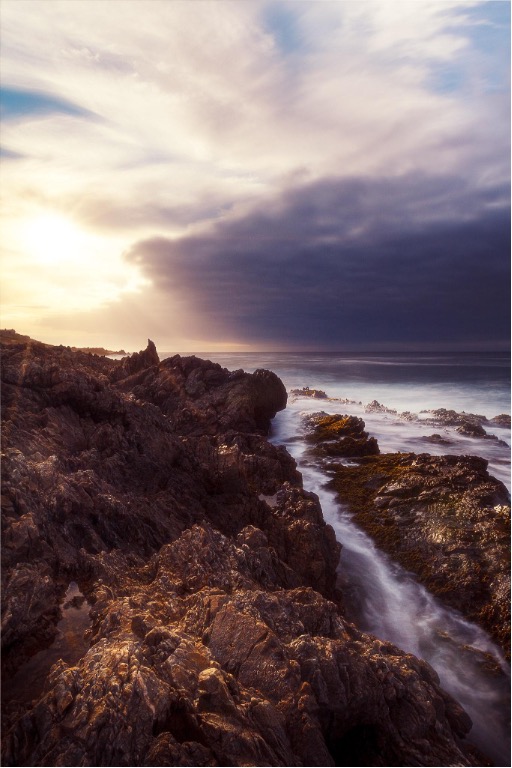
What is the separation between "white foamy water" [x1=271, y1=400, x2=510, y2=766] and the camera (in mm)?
8133

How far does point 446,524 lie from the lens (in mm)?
12906

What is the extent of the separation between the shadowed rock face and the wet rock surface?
10.0ft

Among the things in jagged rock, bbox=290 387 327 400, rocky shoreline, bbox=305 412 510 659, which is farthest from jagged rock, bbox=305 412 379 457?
jagged rock, bbox=290 387 327 400

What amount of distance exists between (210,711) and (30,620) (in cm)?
301

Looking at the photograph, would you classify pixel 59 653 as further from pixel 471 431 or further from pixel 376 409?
pixel 376 409

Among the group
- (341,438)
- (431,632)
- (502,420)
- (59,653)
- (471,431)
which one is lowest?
(431,632)

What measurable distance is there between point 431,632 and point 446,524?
374 centimetres

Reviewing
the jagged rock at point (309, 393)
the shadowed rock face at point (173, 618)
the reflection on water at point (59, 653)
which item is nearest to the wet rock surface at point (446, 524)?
the shadowed rock face at point (173, 618)

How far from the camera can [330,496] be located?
53.7 ft

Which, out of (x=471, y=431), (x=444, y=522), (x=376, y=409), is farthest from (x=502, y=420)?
(x=444, y=522)

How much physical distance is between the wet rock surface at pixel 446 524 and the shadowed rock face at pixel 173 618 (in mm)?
3050

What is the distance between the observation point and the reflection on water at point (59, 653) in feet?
15.8

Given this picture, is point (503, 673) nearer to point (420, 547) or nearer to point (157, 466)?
point (420, 547)

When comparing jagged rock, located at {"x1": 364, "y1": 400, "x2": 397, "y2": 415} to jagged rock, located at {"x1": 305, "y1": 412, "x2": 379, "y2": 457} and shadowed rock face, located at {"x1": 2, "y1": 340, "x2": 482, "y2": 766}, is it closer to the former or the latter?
jagged rock, located at {"x1": 305, "y1": 412, "x2": 379, "y2": 457}
